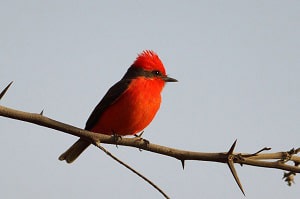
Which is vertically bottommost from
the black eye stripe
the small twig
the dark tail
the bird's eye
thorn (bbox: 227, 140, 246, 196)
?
the dark tail

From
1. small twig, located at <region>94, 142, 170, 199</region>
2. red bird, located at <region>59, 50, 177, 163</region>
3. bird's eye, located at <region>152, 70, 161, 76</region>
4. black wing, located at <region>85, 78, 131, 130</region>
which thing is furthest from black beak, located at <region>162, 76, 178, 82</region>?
small twig, located at <region>94, 142, 170, 199</region>

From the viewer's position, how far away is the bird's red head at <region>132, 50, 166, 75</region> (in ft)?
25.1

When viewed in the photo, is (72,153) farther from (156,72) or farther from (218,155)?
(218,155)

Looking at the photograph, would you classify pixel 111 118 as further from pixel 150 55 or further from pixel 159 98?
pixel 150 55

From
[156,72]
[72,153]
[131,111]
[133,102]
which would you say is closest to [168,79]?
[156,72]

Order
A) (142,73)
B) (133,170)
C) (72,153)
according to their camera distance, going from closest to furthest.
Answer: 1. (133,170)
2. (72,153)
3. (142,73)

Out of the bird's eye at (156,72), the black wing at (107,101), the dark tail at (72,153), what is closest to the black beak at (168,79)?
the bird's eye at (156,72)

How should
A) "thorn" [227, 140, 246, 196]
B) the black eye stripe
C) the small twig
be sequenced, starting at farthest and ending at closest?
the black eye stripe → "thorn" [227, 140, 246, 196] → the small twig

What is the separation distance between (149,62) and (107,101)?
1.11m

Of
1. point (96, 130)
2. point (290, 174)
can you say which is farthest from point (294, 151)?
point (96, 130)

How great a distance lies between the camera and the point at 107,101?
7.02 meters

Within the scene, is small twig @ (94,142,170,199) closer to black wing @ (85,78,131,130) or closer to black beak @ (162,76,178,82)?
black wing @ (85,78,131,130)

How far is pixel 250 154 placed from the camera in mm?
3287

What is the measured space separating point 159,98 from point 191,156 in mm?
3894
